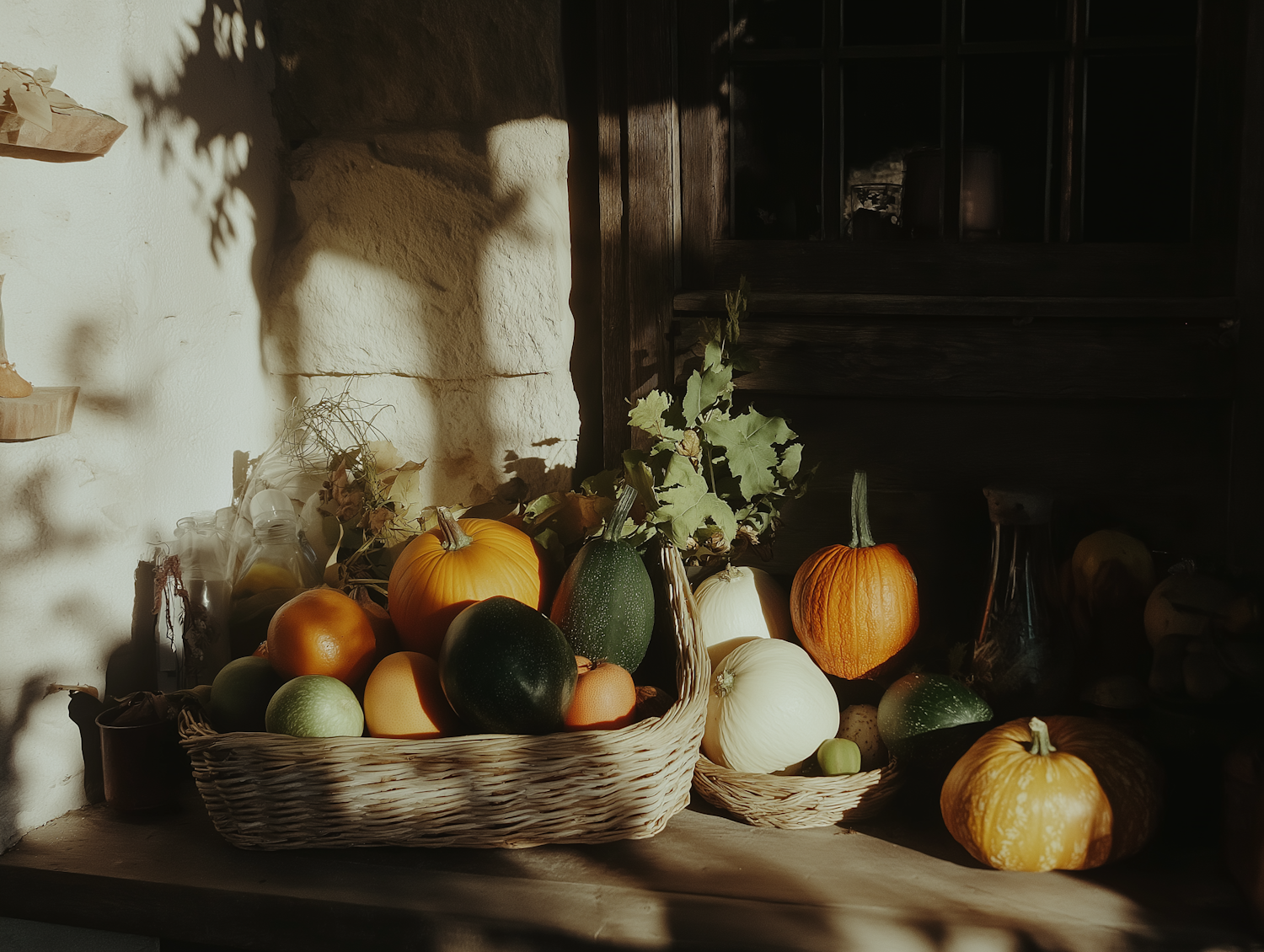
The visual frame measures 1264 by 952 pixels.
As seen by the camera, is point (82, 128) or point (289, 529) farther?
point (289, 529)

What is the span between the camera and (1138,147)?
2.00m

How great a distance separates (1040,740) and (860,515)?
1.84 feet

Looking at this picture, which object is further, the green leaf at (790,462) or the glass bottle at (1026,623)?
the green leaf at (790,462)

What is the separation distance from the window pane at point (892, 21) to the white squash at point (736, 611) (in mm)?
1192

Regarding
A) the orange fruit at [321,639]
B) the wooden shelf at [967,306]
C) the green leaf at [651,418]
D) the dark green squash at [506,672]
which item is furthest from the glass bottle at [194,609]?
the wooden shelf at [967,306]

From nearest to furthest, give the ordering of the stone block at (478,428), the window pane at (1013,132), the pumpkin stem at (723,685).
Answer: the pumpkin stem at (723,685), the window pane at (1013,132), the stone block at (478,428)

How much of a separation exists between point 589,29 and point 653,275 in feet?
1.96

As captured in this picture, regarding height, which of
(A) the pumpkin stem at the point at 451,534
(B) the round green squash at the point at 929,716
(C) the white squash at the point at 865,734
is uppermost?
(A) the pumpkin stem at the point at 451,534

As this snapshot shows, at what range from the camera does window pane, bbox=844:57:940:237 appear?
2066 millimetres

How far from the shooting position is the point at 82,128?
1.58m

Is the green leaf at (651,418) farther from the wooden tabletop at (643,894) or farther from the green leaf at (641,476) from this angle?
the wooden tabletop at (643,894)

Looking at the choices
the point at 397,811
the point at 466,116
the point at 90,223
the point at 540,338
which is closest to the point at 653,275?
the point at 540,338

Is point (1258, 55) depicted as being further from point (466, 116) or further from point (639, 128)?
point (466, 116)

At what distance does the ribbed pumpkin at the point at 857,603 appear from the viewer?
1.81 metres
